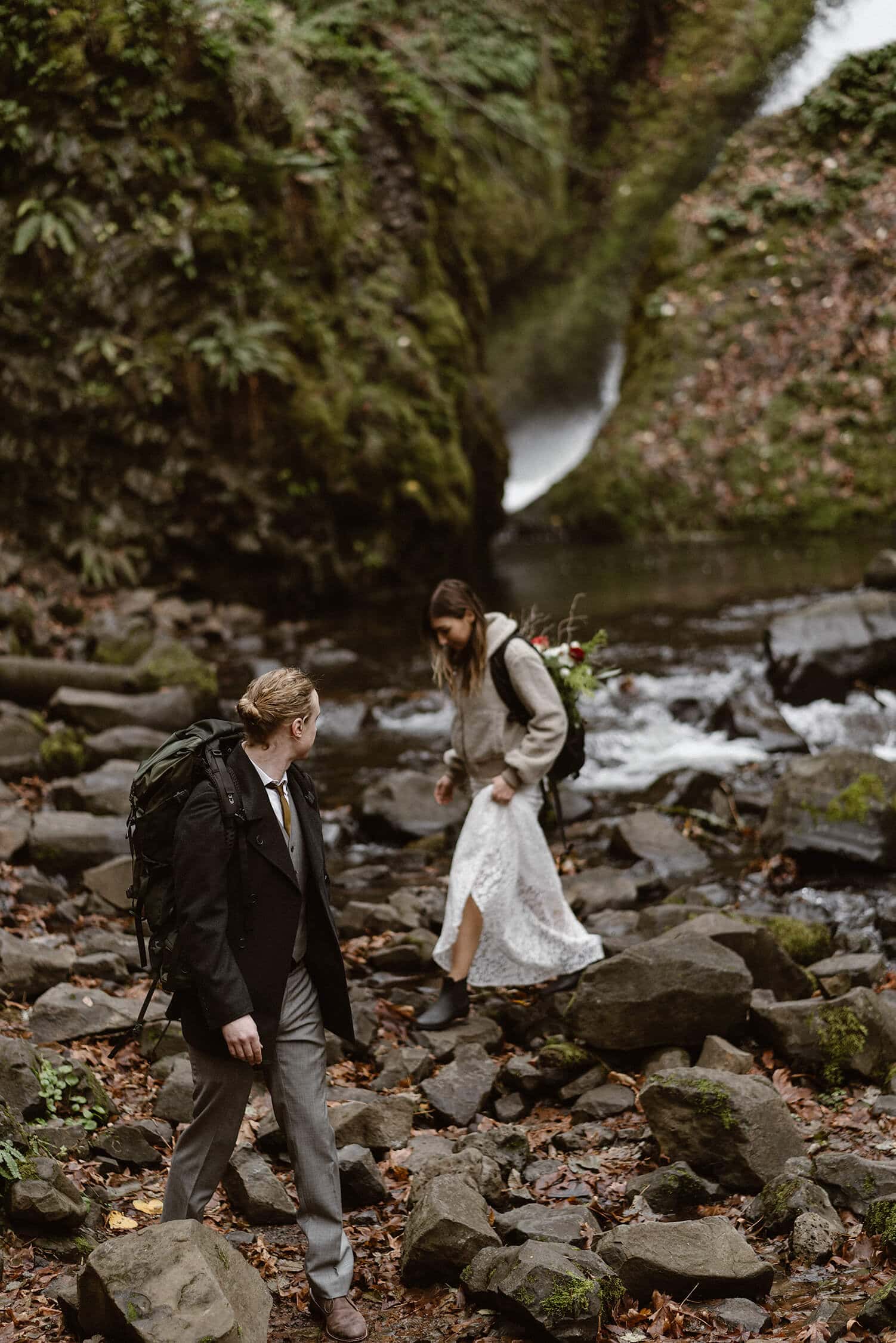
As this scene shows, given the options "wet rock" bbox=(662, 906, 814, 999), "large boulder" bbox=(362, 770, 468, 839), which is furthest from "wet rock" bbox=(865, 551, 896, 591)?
"wet rock" bbox=(662, 906, 814, 999)

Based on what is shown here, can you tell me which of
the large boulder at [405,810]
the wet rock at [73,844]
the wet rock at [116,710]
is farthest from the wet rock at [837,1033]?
the wet rock at [116,710]

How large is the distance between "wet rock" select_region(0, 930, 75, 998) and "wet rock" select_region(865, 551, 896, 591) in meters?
11.0

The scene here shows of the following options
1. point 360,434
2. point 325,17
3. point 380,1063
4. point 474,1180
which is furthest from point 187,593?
point 474,1180

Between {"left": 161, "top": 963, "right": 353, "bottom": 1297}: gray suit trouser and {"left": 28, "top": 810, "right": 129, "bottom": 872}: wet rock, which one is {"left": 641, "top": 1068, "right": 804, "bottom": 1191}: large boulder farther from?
{"left": 28, "top": 810, "right": 129, "bottom": 872}: wet rock

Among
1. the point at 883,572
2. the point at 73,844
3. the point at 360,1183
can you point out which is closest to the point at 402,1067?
the point at 360,1183

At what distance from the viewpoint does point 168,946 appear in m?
3.40

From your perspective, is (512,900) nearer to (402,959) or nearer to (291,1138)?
(402,959)

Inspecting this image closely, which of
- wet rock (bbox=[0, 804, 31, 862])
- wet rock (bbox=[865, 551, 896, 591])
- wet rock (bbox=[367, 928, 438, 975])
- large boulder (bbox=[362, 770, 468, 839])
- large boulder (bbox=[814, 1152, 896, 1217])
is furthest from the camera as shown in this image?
wet rock (bbox=[865, 551, 896, 591])

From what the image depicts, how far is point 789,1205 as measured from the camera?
3998 mm

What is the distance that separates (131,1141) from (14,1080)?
531 millimetres

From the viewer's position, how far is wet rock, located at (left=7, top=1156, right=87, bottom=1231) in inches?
147

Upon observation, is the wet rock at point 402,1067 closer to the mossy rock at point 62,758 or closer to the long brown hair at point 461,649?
the long brown hair at point 461,649

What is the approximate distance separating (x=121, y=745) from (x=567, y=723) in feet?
16.4

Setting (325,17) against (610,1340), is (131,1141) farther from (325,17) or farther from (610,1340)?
(325,17)
